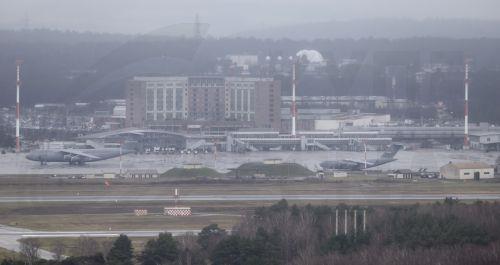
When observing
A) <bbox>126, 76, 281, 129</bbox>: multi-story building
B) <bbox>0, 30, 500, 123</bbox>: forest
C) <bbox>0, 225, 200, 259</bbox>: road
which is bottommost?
<bbox>0, 225, 200, 259</bbox>: road

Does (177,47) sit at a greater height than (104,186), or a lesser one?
greater

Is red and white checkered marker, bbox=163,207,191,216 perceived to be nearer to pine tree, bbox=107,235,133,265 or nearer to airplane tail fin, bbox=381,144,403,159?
pine tree, bbox=107,235,133,265

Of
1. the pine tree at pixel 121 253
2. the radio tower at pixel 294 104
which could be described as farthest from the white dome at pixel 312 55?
the pine tree at pixel 121 253

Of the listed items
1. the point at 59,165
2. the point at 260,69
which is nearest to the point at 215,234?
the point at 59,165

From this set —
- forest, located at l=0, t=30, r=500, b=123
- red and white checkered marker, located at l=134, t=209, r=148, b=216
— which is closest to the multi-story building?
forest, located at l=0, t=30, r=500, b=123

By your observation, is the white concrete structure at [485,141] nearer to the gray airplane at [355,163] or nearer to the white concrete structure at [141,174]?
the gray airplane at [355,163]

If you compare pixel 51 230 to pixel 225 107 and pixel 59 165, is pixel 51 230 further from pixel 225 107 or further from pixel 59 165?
pixel 225 107
